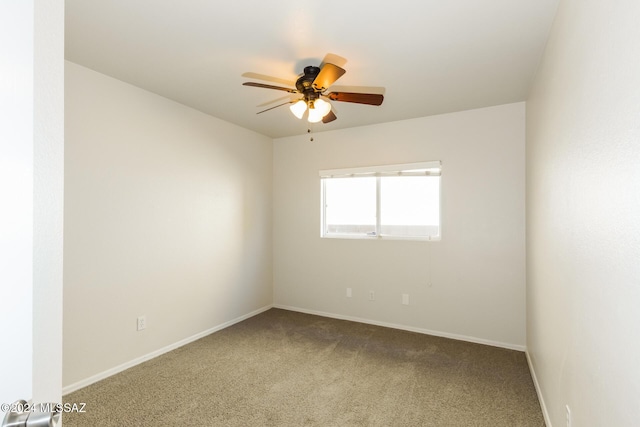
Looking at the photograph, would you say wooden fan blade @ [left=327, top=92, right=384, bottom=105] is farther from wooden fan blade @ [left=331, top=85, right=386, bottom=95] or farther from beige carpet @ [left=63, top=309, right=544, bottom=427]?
beige carpet @ [left=63, top=309, right=544, bottom=427]

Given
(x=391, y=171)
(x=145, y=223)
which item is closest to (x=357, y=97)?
(x=391, y=171)

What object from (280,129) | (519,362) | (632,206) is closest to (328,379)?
(519,362)

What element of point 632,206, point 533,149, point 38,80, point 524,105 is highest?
point 524,105

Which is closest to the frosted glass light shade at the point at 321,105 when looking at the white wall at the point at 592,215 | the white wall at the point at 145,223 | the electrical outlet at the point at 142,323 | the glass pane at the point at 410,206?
the white wall at the point at 592,215

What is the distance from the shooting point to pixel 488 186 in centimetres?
342

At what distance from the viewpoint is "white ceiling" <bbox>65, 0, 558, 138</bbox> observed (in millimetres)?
1856

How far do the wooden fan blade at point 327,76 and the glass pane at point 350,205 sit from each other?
6.58 feet

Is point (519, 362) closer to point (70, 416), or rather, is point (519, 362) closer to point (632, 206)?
point (632, 206)

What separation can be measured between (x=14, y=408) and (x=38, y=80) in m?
0.66

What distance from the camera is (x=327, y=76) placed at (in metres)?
2.20

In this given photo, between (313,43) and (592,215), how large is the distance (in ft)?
6.06

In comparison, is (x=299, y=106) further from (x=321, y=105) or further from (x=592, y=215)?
(x=592, y=215)

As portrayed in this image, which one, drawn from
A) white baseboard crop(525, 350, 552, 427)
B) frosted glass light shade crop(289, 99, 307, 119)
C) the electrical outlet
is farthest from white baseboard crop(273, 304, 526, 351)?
frosted glass light shade crop(289, 99, 307, 119)

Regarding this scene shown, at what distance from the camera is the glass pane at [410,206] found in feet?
12.4
